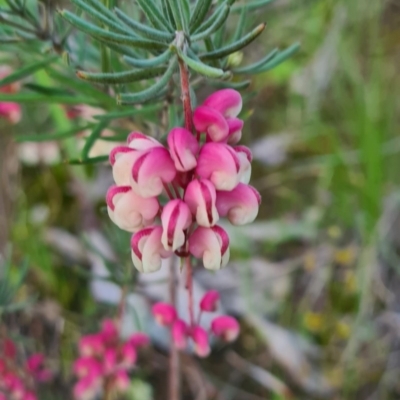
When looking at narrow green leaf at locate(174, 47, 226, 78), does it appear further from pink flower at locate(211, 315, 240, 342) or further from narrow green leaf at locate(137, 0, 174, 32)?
pink flower at locate(211, 315, 240, 342)

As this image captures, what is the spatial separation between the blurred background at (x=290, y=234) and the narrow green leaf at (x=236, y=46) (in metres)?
0.51

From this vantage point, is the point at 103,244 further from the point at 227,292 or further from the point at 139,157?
the point at 139,157

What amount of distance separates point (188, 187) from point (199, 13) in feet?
0.30

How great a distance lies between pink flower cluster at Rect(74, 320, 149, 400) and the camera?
21.9 inches

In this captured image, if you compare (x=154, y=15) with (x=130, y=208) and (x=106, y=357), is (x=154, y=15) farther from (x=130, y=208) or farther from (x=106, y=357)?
(x=106, y=357)

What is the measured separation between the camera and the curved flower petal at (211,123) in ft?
0.84

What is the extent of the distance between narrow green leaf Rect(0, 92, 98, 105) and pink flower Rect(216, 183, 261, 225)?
0.18 meters

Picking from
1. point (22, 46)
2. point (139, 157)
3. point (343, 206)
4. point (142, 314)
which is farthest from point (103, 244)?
point (139, 157)

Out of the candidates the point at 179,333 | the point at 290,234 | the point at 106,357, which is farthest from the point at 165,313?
the point at 290,234

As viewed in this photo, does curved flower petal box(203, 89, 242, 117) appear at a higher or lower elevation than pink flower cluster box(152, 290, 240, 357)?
higher

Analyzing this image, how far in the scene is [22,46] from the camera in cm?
40

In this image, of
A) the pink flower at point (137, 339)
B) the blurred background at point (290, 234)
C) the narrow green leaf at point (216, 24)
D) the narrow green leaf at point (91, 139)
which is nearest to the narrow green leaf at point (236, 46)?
the narrow green leaf at point (216, 24)

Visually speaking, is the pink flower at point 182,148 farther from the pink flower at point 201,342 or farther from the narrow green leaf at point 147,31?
the pink flower at point 201,342

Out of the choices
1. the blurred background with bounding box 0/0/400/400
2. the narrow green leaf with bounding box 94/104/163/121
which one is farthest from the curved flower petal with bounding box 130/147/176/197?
the blurred background with bounding box 0/0/400/400
